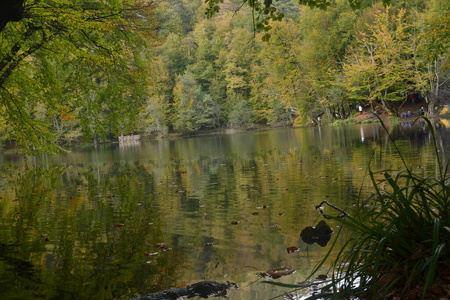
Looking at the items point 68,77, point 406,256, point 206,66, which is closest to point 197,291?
point 406,256

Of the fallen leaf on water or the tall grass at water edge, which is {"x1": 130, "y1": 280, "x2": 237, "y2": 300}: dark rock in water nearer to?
the fallen leaf on water

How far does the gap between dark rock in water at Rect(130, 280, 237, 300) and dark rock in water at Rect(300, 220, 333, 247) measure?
1.33 meters

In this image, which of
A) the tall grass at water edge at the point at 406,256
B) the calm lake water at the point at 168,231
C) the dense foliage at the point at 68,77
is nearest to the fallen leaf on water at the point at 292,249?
the calm lake water at the point at 168,231

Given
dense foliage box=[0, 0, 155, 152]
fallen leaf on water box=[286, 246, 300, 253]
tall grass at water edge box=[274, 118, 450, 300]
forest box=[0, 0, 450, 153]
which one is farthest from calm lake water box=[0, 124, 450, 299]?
forest box=[0, 0, 450, 153]

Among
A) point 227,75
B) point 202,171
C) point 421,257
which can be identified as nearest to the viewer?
point 421,257

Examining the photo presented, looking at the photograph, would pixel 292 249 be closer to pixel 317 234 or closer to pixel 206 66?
pixel 317 234

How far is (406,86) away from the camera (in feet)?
106

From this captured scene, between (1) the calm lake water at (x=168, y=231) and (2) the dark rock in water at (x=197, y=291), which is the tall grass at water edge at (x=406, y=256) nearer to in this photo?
(1) the calm lake water at (x=168, y=231)

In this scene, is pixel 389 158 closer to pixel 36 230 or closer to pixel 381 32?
pixel 36 230

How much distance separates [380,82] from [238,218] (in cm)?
3135

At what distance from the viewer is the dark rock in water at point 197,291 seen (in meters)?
3.11

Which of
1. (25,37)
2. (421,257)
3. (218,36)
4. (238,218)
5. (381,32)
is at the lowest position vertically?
(238,218)

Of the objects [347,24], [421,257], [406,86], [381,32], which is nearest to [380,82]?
[406,86]

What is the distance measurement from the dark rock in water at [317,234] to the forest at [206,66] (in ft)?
7.34
